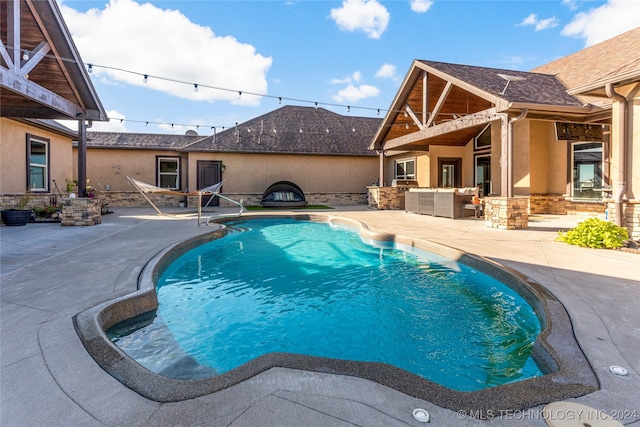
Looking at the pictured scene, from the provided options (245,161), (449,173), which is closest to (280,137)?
(245,161)

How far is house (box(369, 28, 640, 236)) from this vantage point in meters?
6.60

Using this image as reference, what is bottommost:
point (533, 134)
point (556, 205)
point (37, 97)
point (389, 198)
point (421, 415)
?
point (421, 415)

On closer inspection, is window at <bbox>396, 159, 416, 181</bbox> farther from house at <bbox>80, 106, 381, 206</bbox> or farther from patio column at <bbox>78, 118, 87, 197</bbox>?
patio column at <bbox>78, 118, 87, 197</bbox>

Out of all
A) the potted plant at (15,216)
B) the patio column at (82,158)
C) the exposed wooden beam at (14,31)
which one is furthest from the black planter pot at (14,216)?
the exposed wooden beam at (14,31)

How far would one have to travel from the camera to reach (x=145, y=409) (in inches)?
69.7

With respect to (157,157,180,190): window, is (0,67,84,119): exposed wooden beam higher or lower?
higher

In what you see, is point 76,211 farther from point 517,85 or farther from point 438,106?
point 517,85

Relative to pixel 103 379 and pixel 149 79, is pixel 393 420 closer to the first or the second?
pixel 103 379

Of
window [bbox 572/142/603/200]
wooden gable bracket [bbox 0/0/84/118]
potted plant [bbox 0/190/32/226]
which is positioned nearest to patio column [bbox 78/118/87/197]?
potted plant [bbox 0/190/32/226]

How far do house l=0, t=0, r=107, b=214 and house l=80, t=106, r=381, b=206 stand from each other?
12.2 ft

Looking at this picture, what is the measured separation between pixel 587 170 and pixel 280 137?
13.4m

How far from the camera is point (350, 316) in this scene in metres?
3.99

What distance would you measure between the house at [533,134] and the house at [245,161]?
10.3 ft

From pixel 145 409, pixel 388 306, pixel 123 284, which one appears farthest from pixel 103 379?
pixel 388 306
